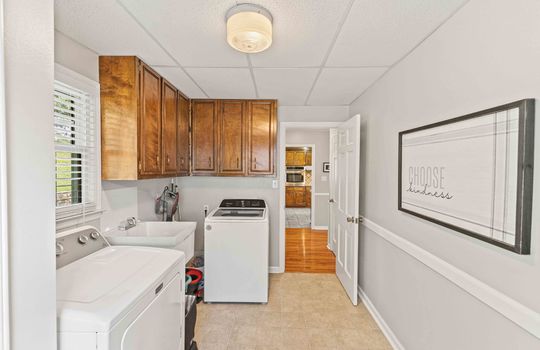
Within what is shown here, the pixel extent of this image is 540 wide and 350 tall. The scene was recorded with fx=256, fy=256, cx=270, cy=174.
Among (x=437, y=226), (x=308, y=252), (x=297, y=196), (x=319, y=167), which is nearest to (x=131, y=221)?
(x=437, y=226)

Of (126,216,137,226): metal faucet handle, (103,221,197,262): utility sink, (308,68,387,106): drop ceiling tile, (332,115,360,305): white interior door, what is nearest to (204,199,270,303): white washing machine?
(103,221,197,262): utility sink

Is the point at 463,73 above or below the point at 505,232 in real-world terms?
above

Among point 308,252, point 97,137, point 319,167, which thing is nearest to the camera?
point 97,137

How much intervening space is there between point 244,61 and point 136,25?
0.77 m

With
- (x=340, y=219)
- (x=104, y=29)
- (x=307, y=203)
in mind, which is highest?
(x=104, y=29)

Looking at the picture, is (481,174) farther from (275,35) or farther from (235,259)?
(235,259)

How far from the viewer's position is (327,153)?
19.5 ft

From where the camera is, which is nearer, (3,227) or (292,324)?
(3,227)

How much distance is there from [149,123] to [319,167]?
4.36m

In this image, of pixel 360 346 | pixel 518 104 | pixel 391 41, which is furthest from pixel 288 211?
pixel 518 104

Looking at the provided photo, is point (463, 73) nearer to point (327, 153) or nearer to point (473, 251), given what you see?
point (473, 251)

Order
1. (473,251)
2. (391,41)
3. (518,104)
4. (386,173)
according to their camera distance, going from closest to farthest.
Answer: (518,104)
(473,251)
(391,41)
(386,173)

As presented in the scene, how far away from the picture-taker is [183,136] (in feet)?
9.71

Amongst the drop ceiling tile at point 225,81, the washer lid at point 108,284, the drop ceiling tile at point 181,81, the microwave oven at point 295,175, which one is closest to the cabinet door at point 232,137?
the drop ceiling tile at point 225,81
